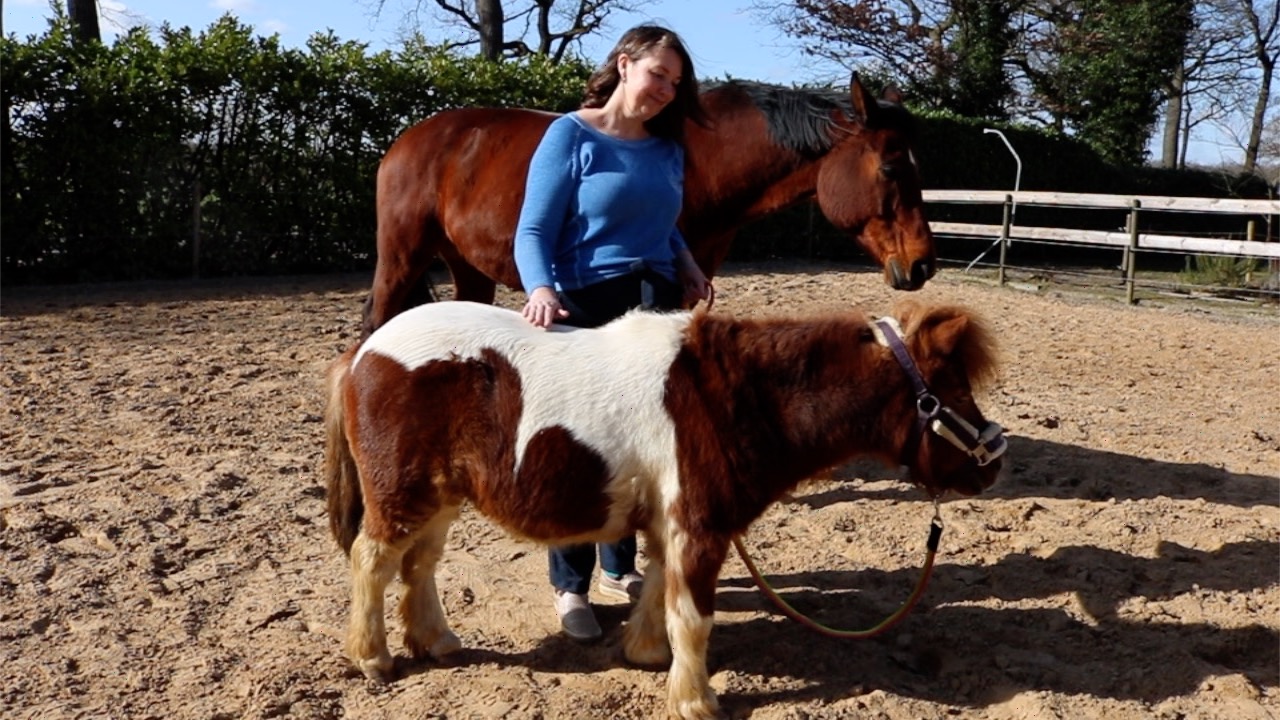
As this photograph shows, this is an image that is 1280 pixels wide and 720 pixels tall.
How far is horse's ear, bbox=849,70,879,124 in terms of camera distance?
498 centimetres

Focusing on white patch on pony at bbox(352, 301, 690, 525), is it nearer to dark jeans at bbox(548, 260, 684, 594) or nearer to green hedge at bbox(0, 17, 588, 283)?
dark jeans at bbox(548, 260, 684, 594)

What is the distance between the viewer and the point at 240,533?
4.55m

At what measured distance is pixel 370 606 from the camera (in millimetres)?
3270

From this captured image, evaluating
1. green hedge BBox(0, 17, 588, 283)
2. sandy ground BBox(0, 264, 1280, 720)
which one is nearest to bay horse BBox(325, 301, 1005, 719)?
sandy ground BBox(0, 264, 1280, 720)

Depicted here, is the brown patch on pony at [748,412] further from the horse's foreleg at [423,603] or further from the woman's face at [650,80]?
the horse's foreleg at [423,603]

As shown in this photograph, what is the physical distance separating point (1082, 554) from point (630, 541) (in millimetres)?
1891

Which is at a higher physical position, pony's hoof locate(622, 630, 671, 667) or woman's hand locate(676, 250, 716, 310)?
woman's hand locate(676, 250, 716, 310)

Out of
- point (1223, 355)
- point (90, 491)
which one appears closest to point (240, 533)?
point (90, 491)

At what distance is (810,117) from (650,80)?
6.89 ft

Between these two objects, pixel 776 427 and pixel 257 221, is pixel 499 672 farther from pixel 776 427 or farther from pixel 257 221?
pixel 257 221

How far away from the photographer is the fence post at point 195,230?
39.9 feet

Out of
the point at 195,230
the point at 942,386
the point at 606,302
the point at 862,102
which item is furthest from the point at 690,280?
the point at 195,230

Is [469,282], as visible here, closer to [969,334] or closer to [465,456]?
[465,456]

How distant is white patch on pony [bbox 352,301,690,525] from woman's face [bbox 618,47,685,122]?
68 cm
